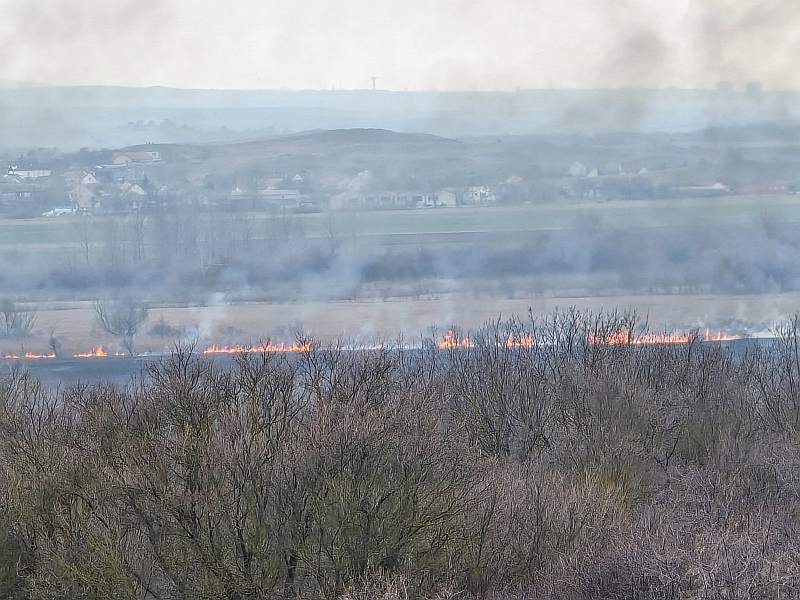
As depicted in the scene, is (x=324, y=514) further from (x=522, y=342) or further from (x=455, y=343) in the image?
(x=455, y=343)

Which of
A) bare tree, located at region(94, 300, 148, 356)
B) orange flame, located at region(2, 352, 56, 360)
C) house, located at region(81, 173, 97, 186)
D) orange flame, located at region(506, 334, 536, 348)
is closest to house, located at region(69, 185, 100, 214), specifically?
house, located at region(81, 173, 97, 186)

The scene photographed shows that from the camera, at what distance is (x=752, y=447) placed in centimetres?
3822

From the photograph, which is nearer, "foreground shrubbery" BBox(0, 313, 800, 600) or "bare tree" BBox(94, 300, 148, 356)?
"foreground shrubbery" BBox(0, 313, 800, 600)

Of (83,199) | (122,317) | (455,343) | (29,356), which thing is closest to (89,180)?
(83,199)

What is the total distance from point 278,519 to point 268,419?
5095mm

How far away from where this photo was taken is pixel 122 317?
11444cm

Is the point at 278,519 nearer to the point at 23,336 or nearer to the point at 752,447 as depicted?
the point at 752,447

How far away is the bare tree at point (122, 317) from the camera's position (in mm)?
112438

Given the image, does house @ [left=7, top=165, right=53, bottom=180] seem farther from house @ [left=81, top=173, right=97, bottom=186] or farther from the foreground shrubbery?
the foreground shrubbery

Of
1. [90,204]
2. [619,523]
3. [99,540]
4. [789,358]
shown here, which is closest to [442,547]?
[619,523]

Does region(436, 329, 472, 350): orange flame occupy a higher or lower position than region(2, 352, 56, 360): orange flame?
higher

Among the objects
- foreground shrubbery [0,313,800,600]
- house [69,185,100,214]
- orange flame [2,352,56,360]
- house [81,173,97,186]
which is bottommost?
orange flame [2,352,56,360]

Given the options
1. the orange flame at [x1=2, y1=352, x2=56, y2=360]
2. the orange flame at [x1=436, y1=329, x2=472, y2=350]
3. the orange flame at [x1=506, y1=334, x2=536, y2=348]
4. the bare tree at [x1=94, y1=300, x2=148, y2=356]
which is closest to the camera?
the orange flame at [x1=506, y1=334, x2=536, y2=348]

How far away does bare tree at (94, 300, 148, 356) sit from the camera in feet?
369
